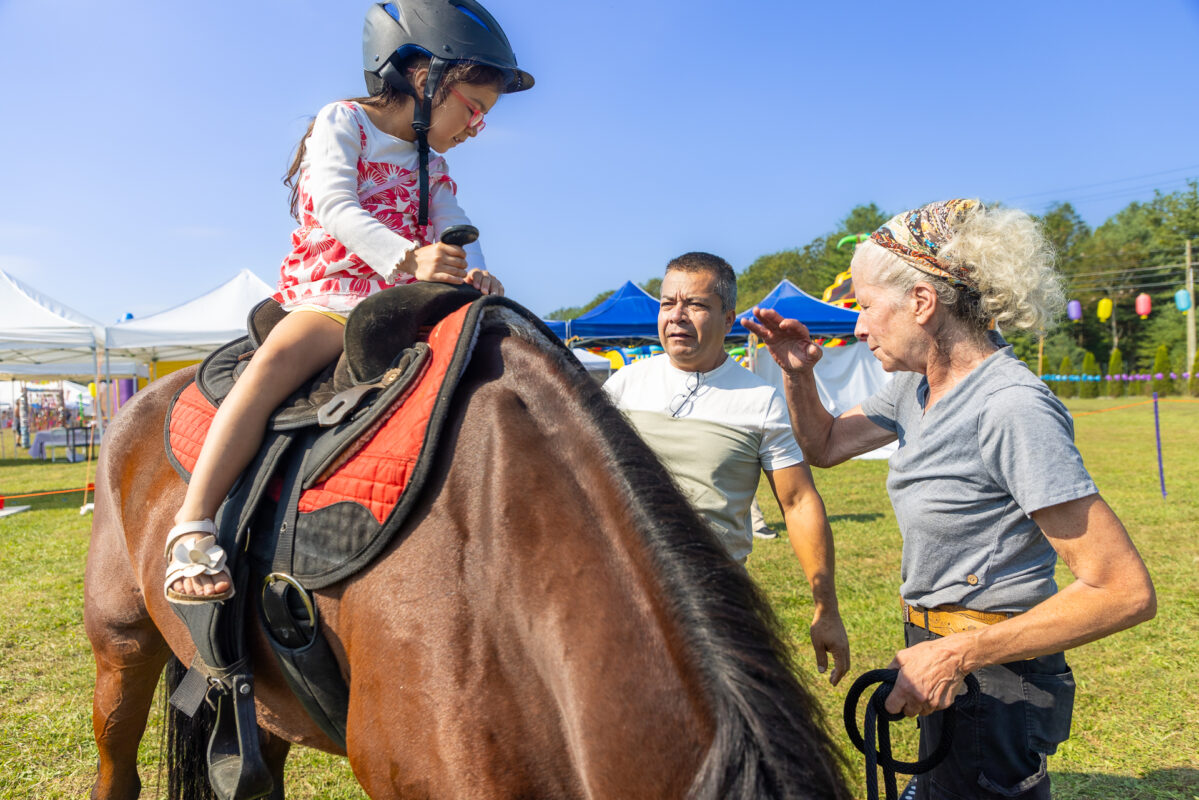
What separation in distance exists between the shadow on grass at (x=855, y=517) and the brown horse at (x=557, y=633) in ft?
25.0

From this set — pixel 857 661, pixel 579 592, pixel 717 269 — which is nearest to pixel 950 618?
pixel 579 592

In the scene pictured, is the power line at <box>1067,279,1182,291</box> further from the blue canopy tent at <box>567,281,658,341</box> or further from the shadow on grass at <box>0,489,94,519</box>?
the shadow on grass at <box>0,489,94,519</box>

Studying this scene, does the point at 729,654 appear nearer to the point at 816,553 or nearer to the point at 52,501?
the point at 816,553

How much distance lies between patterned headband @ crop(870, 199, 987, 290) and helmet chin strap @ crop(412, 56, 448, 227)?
1.22 meters

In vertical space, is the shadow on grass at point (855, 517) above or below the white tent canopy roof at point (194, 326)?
below

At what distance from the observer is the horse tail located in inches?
90.5

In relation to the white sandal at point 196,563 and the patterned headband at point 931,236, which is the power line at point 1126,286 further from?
the white sandal at point 196,563

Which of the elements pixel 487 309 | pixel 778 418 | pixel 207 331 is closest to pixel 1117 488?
pixel 778 418

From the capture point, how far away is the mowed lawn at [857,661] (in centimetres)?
316

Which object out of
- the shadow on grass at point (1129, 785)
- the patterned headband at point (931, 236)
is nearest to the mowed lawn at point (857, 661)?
the shadow on grass at point (1129, 785)

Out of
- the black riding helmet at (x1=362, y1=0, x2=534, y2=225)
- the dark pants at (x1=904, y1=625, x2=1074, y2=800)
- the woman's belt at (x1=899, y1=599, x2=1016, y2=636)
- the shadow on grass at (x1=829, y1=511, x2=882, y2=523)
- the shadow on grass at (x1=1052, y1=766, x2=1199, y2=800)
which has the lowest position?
the shadow on grass at (x1=1052, y1=766, x2=1199, y2=800)

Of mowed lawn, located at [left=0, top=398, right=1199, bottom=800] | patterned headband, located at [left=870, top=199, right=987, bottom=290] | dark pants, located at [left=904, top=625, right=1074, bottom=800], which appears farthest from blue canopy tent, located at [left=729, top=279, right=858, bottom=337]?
dark pants, located at [left=904, top=625, right=1074, bottom=800]

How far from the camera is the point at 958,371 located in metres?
1.78

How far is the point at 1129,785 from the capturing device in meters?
3.05
